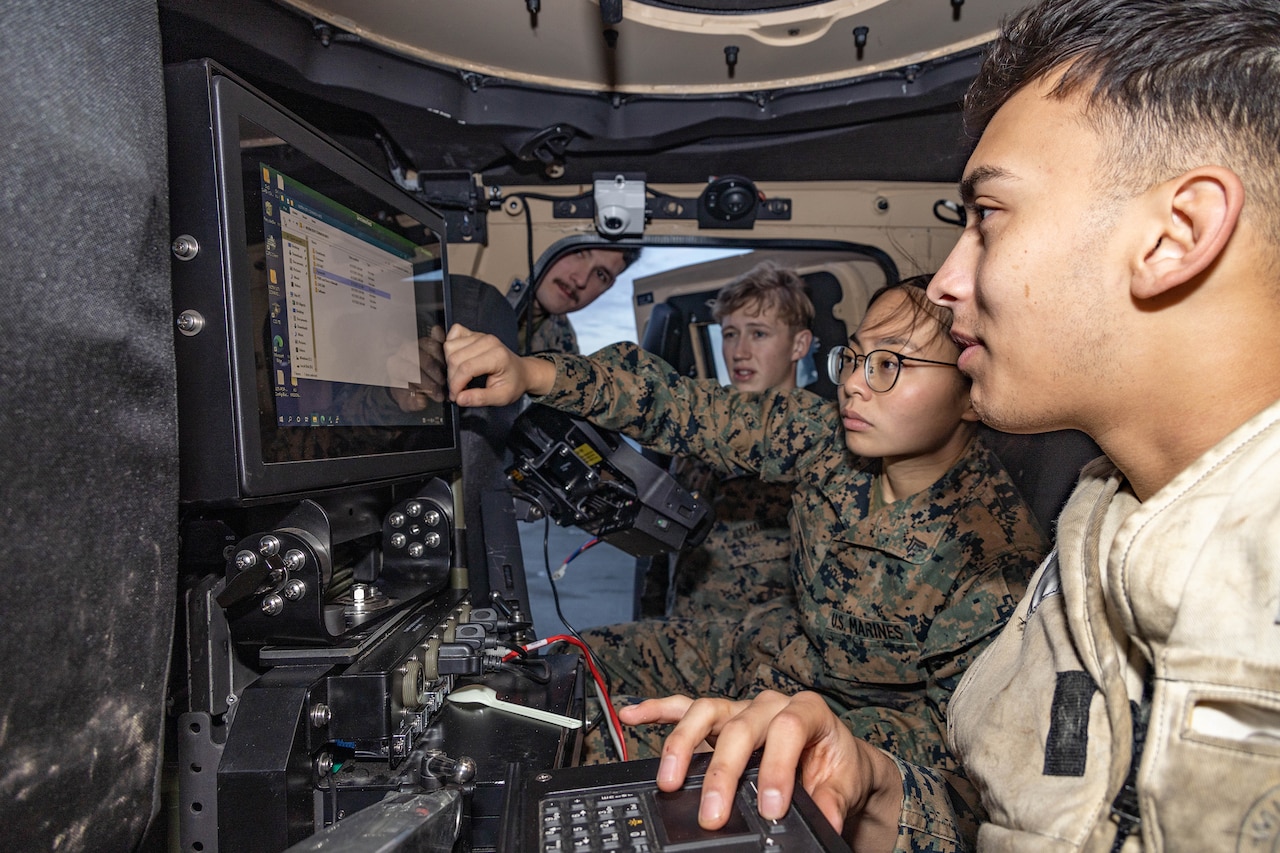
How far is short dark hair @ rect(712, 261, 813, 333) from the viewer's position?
2961 millimetres

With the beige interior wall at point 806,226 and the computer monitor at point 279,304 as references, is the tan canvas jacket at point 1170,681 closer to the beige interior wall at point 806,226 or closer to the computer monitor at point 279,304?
the computer monitor at point 279,304

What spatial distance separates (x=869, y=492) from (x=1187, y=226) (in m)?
1.19

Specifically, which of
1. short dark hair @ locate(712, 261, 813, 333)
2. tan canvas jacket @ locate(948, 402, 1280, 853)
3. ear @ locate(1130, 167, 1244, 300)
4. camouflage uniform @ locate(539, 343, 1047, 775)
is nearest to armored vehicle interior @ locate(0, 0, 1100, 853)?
camouflage uniform @ locate(539, 343, 1047, 775)

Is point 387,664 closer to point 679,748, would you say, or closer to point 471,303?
point 679,748

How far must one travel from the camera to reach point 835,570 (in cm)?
182

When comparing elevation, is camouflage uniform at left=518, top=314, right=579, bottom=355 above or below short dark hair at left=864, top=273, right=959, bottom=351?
above

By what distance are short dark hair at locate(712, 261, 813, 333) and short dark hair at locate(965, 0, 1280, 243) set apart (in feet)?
6.93

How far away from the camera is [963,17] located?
159 cm

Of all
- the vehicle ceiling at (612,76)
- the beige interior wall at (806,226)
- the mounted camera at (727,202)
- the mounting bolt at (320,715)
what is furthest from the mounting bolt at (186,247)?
the mounted camera at (727,202)

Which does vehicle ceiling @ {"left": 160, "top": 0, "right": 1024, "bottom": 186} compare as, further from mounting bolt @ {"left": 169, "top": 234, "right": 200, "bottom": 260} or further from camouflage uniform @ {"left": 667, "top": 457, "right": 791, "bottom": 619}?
camouflage uniform @ {"left": 667, "top": 457, "right": 791, "bottom": 619}

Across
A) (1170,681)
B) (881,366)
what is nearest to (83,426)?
(1170,681)

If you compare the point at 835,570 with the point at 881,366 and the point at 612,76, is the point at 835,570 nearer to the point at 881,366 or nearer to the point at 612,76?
the point at 881,366

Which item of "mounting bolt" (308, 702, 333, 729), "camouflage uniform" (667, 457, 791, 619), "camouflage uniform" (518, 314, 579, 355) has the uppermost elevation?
"camouflage uniform" (518, 314, 579, 355)

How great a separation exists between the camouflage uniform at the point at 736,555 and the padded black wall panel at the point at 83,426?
2.19 metres
